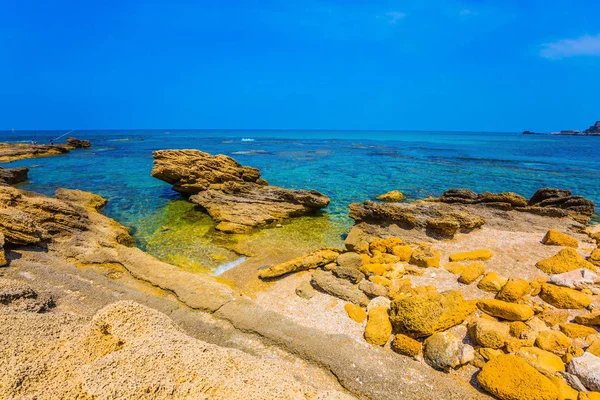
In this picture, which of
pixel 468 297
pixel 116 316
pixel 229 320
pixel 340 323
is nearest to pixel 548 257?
pixel 468 297

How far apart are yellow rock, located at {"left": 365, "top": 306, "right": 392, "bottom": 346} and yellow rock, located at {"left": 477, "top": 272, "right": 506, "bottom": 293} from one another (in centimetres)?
291

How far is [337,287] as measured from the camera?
8328 millimetres

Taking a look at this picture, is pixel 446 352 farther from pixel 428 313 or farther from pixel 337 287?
pixel 337 287

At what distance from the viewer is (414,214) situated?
12961 mm

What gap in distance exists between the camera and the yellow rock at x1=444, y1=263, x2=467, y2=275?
886cm

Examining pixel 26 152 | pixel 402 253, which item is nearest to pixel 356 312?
pixel 402 253

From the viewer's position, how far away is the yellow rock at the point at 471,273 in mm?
8266

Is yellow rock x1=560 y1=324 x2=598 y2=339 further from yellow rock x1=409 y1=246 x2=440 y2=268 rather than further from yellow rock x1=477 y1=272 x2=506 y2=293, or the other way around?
yellow rock x1=409 y1=246 x2=440 y2=268

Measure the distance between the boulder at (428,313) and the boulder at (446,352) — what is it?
359 mm

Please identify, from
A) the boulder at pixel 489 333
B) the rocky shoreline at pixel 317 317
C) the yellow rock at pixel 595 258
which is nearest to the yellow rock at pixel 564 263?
the rocky shoreline at pixel 317 317

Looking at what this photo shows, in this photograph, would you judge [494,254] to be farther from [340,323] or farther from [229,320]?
[229,320]

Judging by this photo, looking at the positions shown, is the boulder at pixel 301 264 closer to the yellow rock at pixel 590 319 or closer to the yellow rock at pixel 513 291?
the yellow rock at pixel 513 291

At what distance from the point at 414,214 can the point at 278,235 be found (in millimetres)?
5937

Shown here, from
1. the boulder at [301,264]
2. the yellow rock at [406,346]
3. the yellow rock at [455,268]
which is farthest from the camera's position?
the boulder at [301,264]
